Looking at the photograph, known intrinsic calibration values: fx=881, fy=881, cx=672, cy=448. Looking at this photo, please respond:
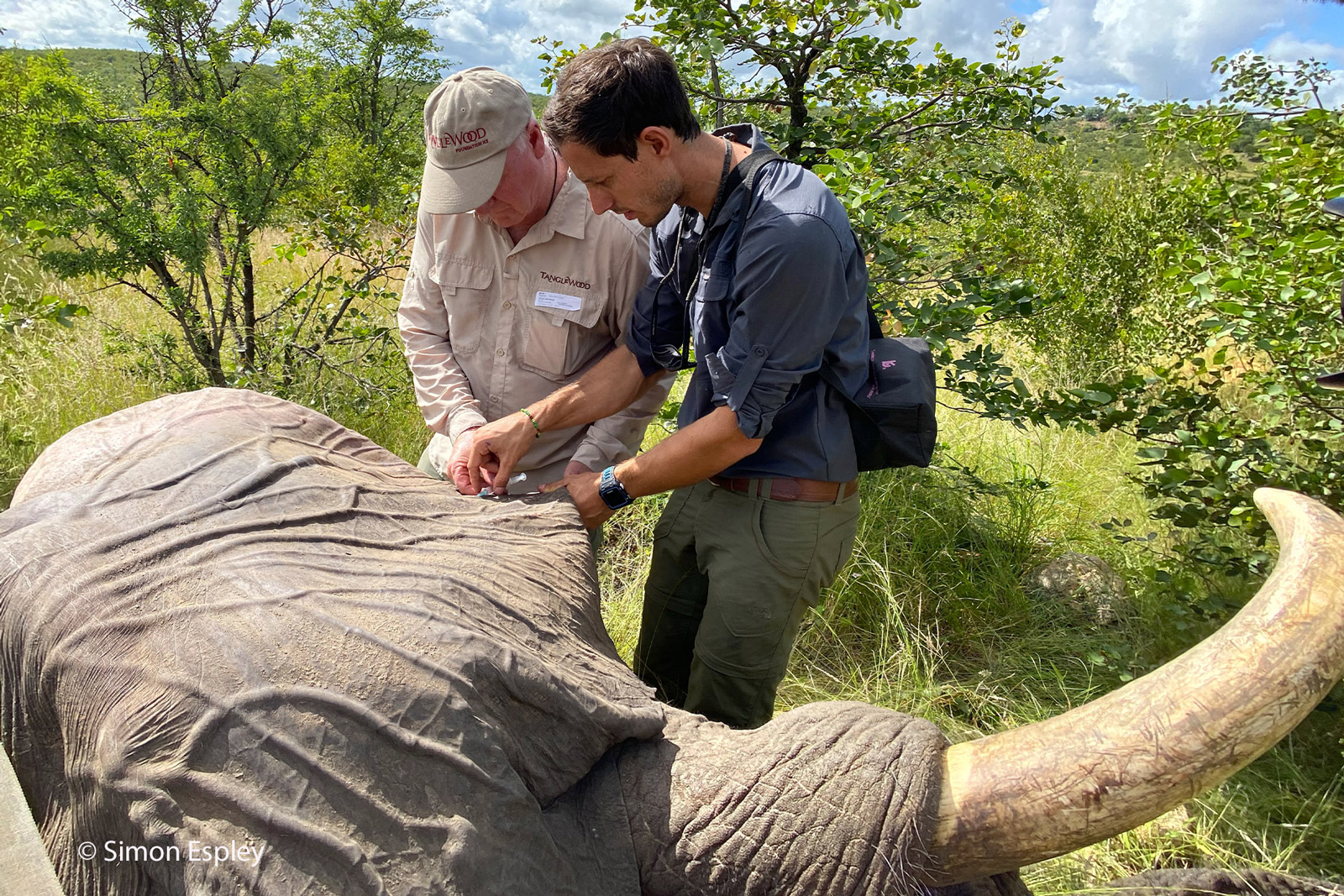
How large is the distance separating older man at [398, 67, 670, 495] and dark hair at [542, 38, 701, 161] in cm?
48

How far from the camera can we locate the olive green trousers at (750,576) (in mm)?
2551

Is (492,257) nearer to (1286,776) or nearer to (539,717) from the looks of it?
(539,717)

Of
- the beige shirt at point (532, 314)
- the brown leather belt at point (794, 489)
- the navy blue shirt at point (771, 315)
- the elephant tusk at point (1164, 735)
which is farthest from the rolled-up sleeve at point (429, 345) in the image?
the elephant tusk at point (1164, 735)

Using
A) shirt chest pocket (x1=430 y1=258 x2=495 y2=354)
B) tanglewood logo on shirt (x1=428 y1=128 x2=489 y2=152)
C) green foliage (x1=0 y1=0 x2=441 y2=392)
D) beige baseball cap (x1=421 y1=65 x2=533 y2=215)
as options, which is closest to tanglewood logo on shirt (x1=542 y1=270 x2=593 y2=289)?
shirt chest pocket (x1=430 y1=258 x2=495 y2=354)

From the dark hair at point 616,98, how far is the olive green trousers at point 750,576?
3.46ft

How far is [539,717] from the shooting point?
149cm

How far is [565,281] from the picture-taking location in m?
2.84

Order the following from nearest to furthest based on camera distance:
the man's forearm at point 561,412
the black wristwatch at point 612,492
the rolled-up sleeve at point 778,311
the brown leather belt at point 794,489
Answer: the rolled-up sleeve at point 778,311, the black wristwatch at point 612,492, the man's forearm at point 561,412, the brown leather belt at point 794,489

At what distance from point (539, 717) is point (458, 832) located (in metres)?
0.24

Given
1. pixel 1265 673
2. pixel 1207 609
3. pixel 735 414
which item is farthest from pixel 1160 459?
pixel 1265 673

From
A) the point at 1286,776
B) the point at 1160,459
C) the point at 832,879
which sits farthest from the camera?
the point at 1160,459

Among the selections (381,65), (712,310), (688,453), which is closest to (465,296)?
(712,310)

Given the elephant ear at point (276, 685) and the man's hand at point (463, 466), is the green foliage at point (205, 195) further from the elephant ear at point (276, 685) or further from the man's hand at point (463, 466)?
the elephant ear at point (276, 685)

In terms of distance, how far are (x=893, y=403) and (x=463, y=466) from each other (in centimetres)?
118
